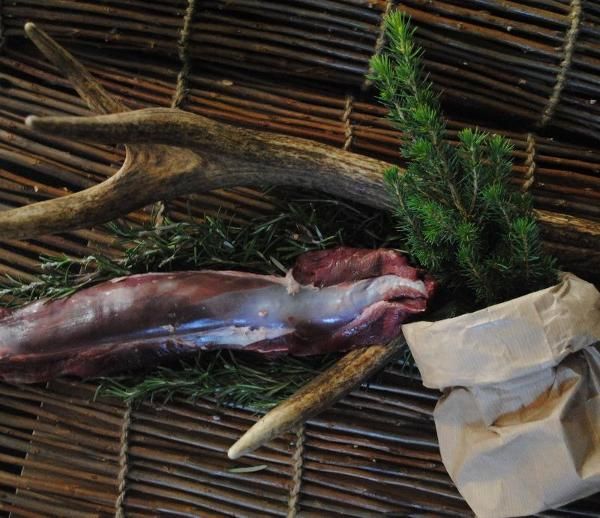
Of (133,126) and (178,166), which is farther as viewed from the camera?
(178,166)

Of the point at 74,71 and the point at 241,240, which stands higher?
the point at 74,71

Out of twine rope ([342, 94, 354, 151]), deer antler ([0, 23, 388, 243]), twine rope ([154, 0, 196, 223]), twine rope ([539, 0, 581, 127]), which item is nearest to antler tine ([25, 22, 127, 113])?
deer antler ([0, 23, 388, 243])

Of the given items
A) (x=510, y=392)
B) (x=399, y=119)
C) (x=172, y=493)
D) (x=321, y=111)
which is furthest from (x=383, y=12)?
(x=172, y=493)

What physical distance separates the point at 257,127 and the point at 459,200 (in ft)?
1.69

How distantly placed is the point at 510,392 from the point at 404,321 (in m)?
0.21

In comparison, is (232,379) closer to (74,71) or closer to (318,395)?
(318,395)

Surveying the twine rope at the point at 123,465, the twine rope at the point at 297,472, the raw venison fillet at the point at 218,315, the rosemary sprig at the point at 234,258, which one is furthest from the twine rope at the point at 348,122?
the twine rope at the point at 123,465

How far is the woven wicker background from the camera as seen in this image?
1313 millimetres

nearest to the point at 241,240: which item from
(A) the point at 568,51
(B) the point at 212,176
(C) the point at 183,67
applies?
(B) the point at 212,176

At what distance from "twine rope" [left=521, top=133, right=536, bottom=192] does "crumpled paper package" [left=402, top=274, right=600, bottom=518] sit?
0.30 meters

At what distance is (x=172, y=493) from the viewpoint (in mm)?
1366

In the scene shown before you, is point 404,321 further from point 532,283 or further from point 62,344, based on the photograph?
point 62,344

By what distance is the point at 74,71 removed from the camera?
1.08 metres

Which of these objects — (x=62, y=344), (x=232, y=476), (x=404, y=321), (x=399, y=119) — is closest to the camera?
(x=399, y=119)
